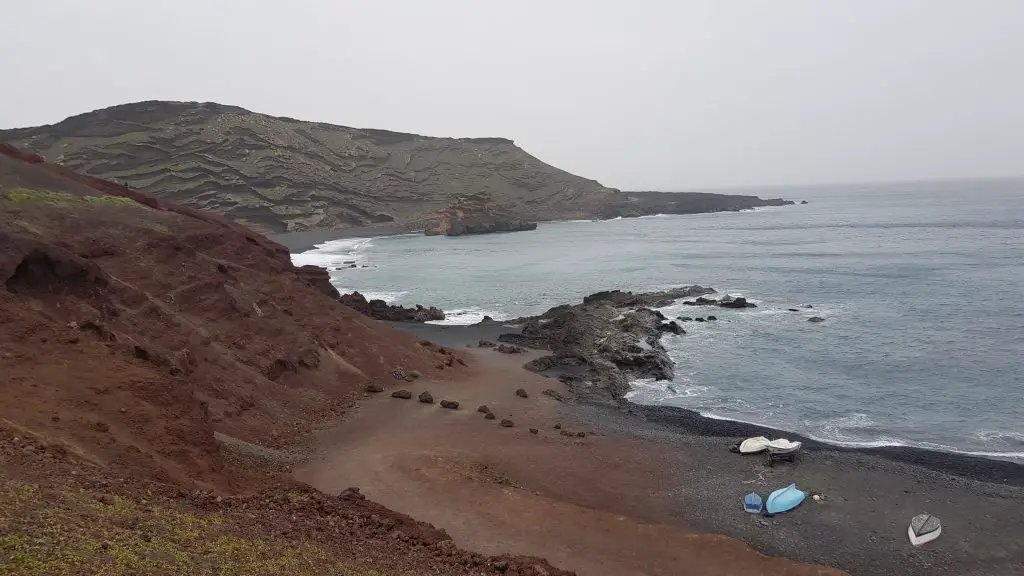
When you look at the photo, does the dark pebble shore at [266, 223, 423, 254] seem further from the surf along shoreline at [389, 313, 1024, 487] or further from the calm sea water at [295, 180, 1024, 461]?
the surf along shoreline at [389, 313, 1024, 487]

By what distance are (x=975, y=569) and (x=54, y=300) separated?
2369 cm

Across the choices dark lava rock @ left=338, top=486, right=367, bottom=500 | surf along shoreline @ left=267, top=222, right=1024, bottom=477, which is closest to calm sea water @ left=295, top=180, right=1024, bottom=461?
surf along shoreline @ left=267, top=222, right=1024, bottom=477

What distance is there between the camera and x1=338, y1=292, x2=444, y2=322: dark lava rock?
38250mm

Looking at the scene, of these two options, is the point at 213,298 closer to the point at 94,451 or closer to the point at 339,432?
the point at 339,432

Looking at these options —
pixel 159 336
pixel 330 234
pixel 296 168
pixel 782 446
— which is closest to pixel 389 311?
pixel 159 336

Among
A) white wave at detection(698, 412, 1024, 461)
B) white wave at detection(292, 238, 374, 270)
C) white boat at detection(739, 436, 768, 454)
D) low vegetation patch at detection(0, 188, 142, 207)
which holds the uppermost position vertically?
low vegetation patch at detection(0, 188, 142, 207)

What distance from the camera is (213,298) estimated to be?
22094 millimetres

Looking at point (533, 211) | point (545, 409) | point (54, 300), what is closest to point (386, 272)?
point (545, 409)

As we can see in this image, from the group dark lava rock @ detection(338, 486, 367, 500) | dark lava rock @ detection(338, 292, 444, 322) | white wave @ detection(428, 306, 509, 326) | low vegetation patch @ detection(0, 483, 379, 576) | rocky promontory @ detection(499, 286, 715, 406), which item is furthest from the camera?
white wave @ detection(428, 306, 509, 326)

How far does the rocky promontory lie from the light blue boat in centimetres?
967

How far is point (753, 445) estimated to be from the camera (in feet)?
64.0

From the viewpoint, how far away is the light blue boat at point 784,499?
15.9 meters

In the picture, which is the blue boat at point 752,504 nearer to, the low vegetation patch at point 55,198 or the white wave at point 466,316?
the low vegetation patch at point 55,198

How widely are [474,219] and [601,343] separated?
278 ft
